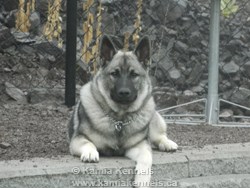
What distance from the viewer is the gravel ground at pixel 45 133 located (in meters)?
4.61

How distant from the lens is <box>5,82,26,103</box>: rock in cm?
641

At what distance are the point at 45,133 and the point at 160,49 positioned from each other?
2.65m

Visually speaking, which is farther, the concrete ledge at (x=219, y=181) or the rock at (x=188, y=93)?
the rock at (x=188, y=93)

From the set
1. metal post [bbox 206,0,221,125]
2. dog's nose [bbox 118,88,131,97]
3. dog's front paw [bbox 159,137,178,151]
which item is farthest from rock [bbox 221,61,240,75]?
dog's nose [bbox 118,88,131,97]

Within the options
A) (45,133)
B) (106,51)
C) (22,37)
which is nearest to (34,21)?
(22,37)

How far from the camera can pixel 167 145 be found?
4770 millimetres

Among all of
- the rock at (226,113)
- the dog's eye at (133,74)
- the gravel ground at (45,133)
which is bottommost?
the rock at (226,113)

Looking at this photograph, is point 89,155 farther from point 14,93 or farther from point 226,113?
point 226,113

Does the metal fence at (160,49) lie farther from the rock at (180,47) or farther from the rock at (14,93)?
the rock at (14,93)

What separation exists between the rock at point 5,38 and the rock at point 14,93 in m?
0.55

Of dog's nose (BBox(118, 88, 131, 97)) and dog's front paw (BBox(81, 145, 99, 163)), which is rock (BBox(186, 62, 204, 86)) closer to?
dog's nose (BBox(118, 88, 131, 97))

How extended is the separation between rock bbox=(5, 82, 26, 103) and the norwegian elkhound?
1785mm

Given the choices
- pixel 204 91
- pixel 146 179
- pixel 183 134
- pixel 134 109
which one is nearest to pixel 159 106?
pixel 204 91

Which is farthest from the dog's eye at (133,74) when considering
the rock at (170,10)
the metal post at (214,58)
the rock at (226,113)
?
the rock at (170,10)
